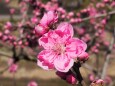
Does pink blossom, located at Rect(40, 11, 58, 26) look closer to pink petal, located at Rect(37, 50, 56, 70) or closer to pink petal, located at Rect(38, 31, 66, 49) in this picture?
pink petal, located at Rect(38, 31, 66, 49)

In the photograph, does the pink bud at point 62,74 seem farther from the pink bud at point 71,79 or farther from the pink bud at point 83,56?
the pink bud at point 83,56

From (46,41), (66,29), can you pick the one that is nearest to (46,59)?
(46,41)

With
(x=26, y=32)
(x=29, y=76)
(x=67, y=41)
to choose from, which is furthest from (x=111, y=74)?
(x=67, y=41)

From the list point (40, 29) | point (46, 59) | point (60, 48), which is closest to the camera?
point (40, 29)

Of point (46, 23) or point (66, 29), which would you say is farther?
point (66, 29)

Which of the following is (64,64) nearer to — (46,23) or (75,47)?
(75,47)

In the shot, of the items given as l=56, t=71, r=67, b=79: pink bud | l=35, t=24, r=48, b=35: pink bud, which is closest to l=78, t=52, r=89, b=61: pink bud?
l=56, t=71, r=67, b=79: pink bud
